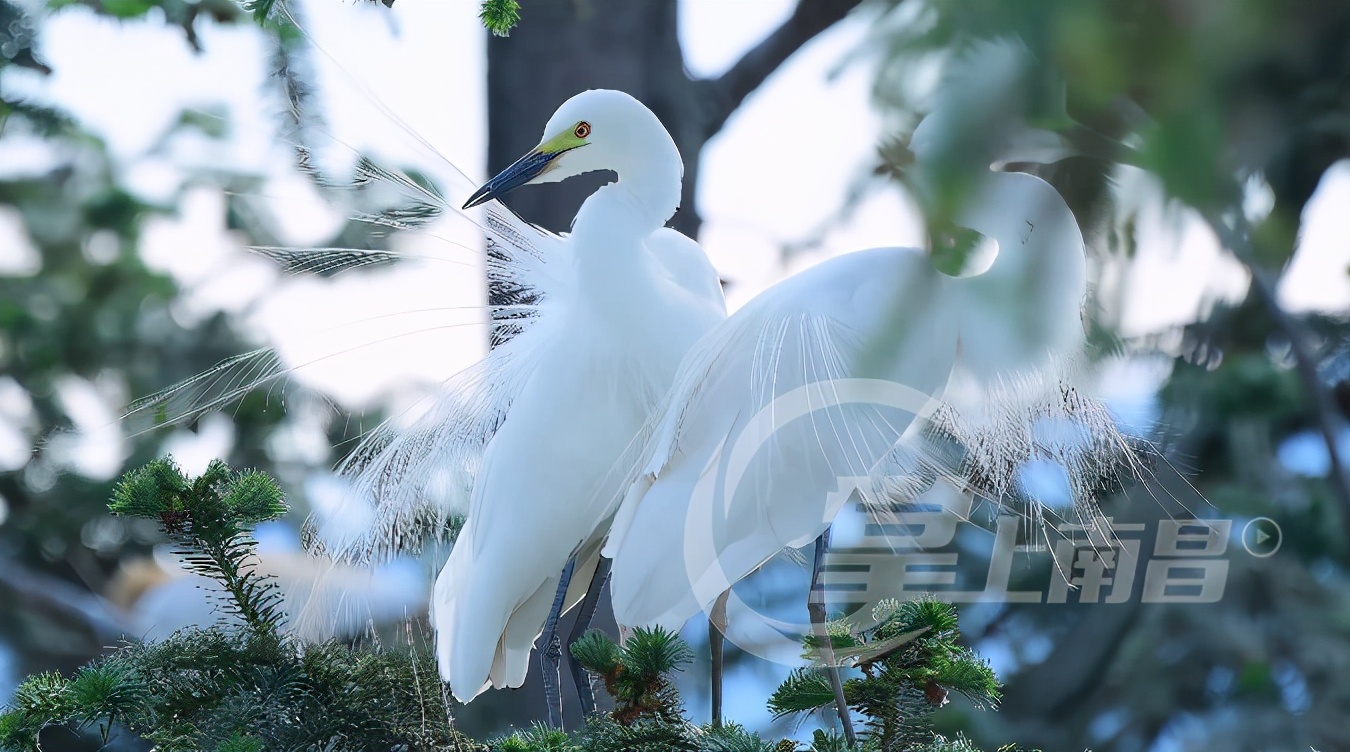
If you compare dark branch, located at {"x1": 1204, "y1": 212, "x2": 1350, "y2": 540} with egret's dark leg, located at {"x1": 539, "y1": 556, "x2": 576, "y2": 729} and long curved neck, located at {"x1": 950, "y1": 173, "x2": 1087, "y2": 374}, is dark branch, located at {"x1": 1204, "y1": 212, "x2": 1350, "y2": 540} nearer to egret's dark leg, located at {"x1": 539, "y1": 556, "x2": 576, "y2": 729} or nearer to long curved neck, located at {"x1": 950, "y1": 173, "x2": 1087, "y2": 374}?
long curved neck, located at {"x1": 950, "y1": 173, "x2": 1087, "y2": 374}

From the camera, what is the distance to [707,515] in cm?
125

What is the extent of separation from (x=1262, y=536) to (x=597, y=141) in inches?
72.7

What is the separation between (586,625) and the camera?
63.3 inches

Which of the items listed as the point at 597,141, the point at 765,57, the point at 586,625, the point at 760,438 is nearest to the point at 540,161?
the point at 597,141

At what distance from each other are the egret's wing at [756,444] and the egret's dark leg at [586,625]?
0.29 meters

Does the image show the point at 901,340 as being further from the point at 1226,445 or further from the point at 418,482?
the point at 1226,445

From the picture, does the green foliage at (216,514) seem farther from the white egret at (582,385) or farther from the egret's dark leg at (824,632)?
the egret's dark leg at (824,632)

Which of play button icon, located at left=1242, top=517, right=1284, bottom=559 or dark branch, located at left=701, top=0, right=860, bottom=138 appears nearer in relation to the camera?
play button icon, located at left=1242, top=517, right=1284, bottom=559

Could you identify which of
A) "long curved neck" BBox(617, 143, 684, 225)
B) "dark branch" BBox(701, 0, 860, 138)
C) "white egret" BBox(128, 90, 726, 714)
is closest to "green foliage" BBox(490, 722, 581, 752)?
"white egret" BBox(128, 90, 726, 714)

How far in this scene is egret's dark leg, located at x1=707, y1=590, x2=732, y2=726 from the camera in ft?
4.19

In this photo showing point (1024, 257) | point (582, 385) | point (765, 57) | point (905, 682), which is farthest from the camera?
point (765, 57)

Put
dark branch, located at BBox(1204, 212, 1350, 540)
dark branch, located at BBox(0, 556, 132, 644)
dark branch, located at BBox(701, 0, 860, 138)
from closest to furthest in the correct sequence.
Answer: dark branch, located at BBox(1204, 212, 1350, 540) → dark branch, located at BBox(701, 0, 860, 138) → dark branch, located at BBox(0, 556, 132, 644)

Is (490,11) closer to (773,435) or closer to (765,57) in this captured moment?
(773,435)

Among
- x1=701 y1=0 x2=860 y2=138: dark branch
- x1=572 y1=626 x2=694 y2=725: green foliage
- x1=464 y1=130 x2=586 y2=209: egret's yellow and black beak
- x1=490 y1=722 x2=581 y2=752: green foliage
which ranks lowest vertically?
x1=490 y1=722 x2=581 y2=752: green foliage
